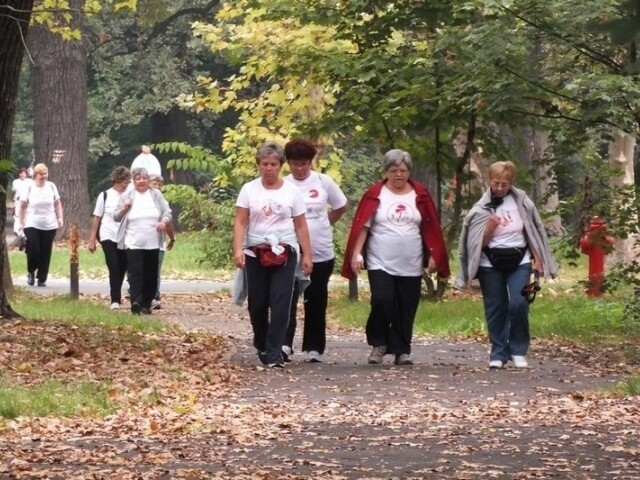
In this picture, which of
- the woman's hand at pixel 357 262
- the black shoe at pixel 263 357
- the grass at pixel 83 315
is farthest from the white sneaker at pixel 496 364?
the grass at pixel 83 315

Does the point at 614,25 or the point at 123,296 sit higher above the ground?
the point at 614,25

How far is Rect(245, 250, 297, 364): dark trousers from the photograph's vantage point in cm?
1396

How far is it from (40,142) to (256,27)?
17.9m

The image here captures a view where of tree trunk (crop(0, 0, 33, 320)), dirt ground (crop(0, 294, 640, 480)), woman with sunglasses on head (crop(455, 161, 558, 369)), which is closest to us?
dirt ground (crop(0, 294, 640, 480))

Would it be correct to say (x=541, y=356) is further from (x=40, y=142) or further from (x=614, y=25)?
(x=40, y=142)

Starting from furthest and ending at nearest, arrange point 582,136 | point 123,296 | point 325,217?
point 123,296
point 582,136
point 325,217

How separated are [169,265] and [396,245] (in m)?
20.6

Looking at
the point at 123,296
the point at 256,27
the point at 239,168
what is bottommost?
the point at 123,296

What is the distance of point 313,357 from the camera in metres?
14.7

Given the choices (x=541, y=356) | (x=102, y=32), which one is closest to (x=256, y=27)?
(x=541, y=356)

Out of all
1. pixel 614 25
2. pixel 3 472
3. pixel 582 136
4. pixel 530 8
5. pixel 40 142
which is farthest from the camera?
pixel 40 142

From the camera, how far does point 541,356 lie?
50.6 ft

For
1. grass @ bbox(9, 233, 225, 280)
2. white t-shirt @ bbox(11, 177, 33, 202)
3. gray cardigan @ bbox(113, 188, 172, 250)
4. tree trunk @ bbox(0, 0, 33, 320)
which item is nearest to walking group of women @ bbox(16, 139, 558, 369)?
tree trunk @ bbox(0, 0, 33, 320)

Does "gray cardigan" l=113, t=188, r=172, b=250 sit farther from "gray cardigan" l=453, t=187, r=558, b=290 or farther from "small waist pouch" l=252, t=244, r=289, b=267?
"gray cardigan" l=453, t=187, r=558, b=290
